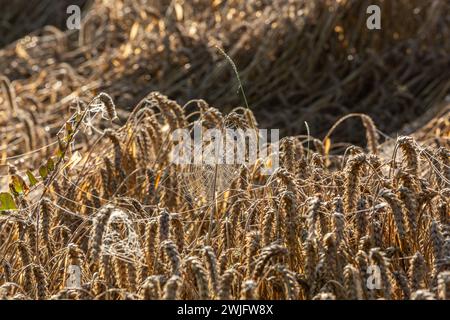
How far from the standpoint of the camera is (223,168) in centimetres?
301

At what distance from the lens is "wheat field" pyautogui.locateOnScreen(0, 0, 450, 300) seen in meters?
2.16

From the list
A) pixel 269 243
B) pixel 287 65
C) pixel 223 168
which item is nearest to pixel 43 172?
pixel 223 168

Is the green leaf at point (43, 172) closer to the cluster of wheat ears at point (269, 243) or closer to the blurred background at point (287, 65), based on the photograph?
the cluster of wheat ears at point (269, 243)

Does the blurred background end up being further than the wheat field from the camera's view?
Yes

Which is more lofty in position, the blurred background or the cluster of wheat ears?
the blurred background

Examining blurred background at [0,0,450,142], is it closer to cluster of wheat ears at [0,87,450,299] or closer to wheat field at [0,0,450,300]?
wheat field at [0,0,450,300]

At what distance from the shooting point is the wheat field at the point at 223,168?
2.16 m

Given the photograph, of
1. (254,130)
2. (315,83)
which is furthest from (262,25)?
(254,130)

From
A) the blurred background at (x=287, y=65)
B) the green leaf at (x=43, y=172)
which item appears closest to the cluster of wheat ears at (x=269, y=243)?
the green leaf at (x=43, y=172)

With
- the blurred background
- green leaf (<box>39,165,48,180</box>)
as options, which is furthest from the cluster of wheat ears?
the blurred background

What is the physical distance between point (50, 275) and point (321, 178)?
77cm

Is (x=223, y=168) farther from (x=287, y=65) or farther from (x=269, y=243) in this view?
(x=287, y=65)

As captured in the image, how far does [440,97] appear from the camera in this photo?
5570mm
